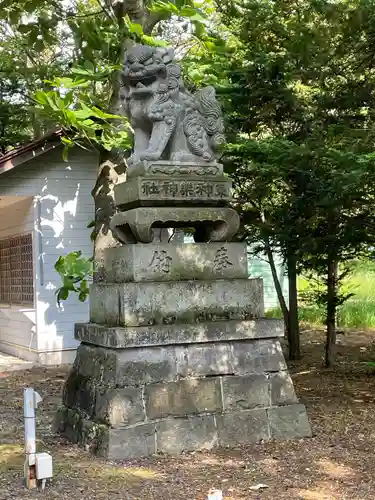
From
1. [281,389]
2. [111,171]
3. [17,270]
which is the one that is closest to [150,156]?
[281,389]

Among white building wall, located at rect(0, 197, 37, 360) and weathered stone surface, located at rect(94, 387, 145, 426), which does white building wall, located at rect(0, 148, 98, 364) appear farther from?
weathered stone surface, located at rect(94, 387, 145, 426)

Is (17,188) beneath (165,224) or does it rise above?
above

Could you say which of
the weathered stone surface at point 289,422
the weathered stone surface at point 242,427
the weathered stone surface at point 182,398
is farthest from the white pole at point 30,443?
the weathered stone surface at point 289,422

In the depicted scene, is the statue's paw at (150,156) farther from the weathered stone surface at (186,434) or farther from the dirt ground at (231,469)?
the dirt ground at (231,469)

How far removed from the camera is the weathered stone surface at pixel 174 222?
616cm

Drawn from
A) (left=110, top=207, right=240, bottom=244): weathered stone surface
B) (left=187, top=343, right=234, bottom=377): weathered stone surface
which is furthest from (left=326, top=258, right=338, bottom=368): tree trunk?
(left=187, top=343, right=234, bottom=377): weathered stone surface

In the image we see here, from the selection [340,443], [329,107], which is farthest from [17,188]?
[340,443]

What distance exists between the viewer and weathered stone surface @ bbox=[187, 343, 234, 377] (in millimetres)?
6055

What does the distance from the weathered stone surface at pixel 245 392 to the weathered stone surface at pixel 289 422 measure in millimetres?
134

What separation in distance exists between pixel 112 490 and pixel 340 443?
2295 millimetres

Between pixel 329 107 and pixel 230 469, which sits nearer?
pixel 230 469

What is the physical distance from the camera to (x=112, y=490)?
489 centimetres

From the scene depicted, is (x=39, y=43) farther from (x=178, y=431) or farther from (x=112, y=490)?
(x=112, y=490)

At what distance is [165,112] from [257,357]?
2411 millimetres
